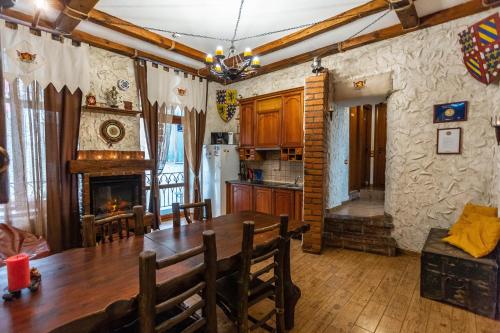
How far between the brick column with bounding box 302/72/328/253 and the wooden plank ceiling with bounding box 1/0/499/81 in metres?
0.64

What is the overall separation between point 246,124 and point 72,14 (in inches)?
119

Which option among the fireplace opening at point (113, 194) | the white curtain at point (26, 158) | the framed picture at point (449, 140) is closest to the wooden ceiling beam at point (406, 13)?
the framed picture at point (449, 140)

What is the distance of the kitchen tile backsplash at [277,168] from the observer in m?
4.52

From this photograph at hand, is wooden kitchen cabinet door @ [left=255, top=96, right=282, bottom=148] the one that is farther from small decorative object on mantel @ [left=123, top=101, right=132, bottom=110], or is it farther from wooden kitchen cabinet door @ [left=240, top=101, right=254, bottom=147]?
small decorative object on mantel @ [left=123, top=101, right=132, bottom=110]

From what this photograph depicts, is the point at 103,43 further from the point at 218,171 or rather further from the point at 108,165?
the point at 218,171

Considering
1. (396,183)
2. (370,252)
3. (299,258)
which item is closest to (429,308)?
(370,252)

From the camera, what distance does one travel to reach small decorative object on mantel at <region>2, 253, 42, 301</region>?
1048 millimetres

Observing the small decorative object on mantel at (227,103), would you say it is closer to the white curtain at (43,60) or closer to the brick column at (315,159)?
the brick column at (315,159)

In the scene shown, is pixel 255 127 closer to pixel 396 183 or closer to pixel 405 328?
pixel 396 183

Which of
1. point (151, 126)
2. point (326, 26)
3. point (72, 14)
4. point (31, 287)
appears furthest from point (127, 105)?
point (31, 287)

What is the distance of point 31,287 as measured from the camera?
1086mm

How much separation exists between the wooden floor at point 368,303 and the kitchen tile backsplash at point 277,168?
5.91 ft

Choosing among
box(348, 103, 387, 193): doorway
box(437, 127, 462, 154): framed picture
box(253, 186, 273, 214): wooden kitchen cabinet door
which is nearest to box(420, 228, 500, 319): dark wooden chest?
box(437, 127, 462, 154): framed picture

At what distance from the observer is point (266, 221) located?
2.23 metres
